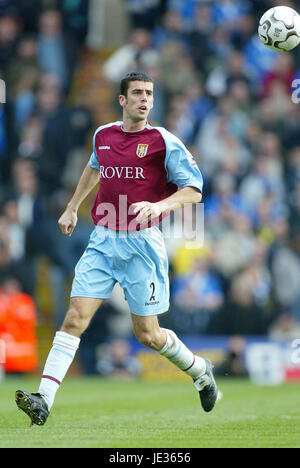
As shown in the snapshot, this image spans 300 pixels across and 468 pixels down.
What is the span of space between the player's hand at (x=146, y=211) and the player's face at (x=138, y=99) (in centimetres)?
93

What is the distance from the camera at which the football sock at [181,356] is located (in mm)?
8031

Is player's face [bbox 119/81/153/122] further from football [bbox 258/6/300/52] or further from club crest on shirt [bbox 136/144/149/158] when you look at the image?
football [bbox 258/6/300/52]

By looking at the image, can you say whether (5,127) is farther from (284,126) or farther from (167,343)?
(167,343)

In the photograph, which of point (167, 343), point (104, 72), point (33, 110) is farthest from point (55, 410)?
point (104, 72)

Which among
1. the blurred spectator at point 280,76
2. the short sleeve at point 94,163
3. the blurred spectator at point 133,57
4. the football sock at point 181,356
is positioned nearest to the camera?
the football sock at point 181,356

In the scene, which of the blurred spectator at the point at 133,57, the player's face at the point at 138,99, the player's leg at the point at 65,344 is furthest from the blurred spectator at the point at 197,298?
the player's leg at the point at 65,344

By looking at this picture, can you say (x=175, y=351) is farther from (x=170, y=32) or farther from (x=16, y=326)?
(x=170, y=32)

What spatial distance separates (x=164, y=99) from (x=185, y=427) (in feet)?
34.3

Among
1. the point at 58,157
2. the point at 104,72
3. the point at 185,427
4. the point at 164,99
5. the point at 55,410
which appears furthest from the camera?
the point at 104,72

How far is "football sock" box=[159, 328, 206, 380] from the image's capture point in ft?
26.3

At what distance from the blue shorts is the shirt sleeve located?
0.49 m

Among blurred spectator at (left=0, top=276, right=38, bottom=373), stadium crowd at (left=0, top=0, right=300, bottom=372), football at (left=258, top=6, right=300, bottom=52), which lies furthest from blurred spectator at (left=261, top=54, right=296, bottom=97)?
football at (left=258, top=6, right=300, bottom=52)

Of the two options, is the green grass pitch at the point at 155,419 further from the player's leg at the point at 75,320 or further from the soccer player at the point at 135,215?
the soccer player at the point at 135,215
